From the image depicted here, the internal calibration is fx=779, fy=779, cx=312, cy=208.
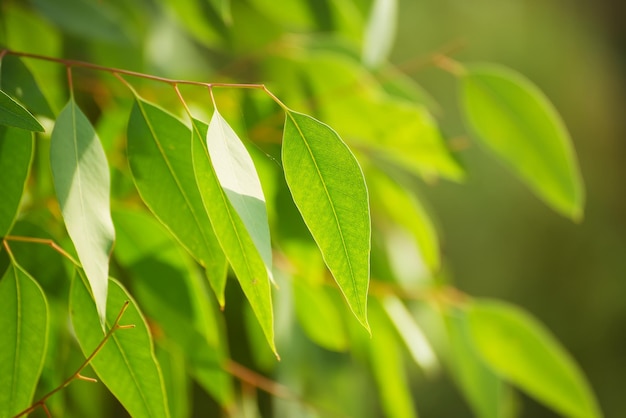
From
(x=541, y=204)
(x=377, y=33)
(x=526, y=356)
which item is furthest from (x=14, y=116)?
(x=541, y=204)

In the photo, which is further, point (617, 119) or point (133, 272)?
point (617, 119)

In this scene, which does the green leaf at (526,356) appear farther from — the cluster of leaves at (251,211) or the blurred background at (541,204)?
the blurred background at (541,204)

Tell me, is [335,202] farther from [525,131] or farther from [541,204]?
[541,204]

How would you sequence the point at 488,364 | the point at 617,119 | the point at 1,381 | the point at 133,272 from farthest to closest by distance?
the point at 617,119
the point at 488,364
the point at 133,272
the point at 1,381

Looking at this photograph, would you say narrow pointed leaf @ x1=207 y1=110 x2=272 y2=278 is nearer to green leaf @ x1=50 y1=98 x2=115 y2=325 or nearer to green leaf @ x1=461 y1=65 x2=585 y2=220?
green leaf @ x1=50 y1=98 x2=115 y2=325

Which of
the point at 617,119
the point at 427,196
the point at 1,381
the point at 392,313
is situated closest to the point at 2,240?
the point at 1,381

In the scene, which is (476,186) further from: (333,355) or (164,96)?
(164,96)

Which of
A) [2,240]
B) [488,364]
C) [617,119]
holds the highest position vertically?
[617,119]

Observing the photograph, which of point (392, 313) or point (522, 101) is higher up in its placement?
point (522, 101)
